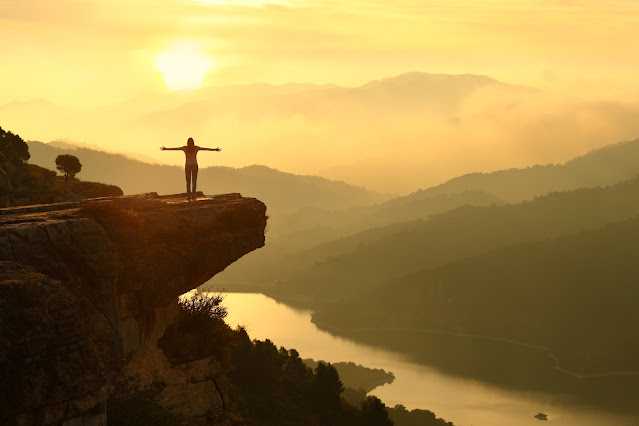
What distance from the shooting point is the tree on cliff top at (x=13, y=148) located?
7762 cm

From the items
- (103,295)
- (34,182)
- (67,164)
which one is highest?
(67,164)

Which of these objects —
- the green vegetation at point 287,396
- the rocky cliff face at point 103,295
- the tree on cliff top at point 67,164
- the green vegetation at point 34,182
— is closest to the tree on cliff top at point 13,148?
the green vegetation at point 34,182

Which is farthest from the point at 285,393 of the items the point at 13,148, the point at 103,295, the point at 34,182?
the point at 103,295

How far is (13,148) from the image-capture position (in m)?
81.2

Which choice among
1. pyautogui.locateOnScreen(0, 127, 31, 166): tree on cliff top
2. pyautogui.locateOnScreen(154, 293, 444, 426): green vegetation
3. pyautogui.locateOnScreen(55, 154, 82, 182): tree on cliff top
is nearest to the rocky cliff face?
pyautogui.locateOnScreen(55, 154, 82, 182): tree on cliff top

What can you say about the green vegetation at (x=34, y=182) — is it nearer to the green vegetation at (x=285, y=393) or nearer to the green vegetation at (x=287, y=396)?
the green vegetation at (x=285, y=393)

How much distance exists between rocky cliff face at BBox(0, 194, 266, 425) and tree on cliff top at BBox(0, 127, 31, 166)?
161 ft

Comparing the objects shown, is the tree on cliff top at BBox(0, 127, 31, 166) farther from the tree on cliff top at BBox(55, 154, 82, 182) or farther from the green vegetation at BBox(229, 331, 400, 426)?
the green vegetation at BBox(229, 331, 400, 426)

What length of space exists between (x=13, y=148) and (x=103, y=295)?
2454 inches

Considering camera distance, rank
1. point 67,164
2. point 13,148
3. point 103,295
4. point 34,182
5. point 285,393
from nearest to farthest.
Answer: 1. point 103,295
2. point 34,182
3. point 67,164
4. point 13,148
5. point 285,393

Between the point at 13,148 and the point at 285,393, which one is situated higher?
the point at 13,148

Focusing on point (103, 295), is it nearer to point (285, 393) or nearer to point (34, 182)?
point (34, 182)

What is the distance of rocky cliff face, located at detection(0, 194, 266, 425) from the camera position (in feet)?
63.1

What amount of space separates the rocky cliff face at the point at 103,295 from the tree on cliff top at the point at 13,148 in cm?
4914
